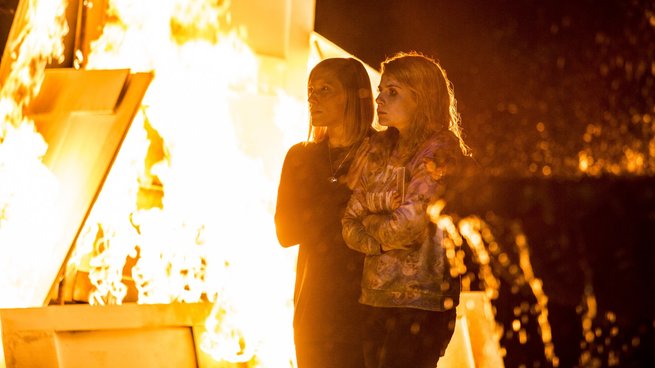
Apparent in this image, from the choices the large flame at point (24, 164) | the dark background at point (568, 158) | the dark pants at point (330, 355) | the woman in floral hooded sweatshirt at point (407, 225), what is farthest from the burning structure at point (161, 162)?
the dark background at point (568, 158)

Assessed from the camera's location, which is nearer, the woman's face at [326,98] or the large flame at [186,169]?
the woman's face at [326,98]

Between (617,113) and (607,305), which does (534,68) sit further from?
(607,305)

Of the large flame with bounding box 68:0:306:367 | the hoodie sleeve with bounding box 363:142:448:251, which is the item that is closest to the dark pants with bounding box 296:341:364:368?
the hoodie sleeve with bounding box 363:142:448:251

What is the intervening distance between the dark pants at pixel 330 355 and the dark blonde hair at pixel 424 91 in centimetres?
65

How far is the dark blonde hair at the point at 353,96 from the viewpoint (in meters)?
2.76

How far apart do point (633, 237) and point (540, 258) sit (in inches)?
37.4

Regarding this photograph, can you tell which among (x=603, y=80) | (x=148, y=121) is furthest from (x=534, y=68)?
(x=148, y=121)

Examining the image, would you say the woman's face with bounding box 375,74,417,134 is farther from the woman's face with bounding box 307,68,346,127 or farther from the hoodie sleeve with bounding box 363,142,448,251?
the woman's face with bounding box 307,68,346,127

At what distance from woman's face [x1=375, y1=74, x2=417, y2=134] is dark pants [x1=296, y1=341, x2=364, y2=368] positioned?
0.69 metres

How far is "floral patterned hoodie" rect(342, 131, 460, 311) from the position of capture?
7.55 feet

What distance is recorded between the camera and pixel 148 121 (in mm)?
4625

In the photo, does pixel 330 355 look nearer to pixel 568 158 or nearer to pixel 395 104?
pixel 395 104

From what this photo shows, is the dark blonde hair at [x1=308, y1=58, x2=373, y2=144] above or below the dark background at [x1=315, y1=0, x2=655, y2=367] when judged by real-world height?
below

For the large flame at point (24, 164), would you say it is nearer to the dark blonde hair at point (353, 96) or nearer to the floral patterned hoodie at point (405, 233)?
the dark blonde hair at point (353, 96)
